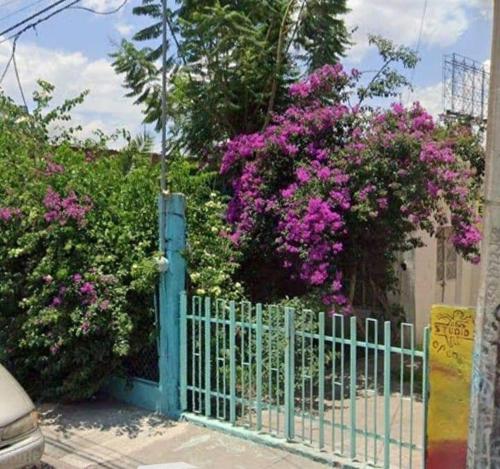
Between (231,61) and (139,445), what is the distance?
5.23 m

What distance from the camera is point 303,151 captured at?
7996 millimetres

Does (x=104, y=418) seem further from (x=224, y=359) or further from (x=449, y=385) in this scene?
(x=449, y=385)

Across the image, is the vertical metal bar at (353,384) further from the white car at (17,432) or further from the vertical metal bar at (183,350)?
the white car at (17,432)

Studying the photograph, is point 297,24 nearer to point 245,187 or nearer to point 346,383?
point 245,187

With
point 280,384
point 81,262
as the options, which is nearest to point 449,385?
point 280,384

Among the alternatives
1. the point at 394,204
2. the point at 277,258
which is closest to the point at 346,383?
the point at 277,258

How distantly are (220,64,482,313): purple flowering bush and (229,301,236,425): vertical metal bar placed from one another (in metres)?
1.95

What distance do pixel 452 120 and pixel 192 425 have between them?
552cm

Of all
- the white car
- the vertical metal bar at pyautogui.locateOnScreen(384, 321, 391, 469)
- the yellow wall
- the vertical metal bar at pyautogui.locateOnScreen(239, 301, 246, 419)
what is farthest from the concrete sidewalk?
the yellow wall

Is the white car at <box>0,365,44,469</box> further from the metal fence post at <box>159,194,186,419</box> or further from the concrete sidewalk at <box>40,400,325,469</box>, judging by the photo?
the metal fence post at <box>159,194,186,419</box>

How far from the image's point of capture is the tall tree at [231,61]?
8.45m

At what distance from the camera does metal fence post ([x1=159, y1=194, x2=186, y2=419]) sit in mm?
6059

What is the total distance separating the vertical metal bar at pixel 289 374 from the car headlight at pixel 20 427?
199 cm

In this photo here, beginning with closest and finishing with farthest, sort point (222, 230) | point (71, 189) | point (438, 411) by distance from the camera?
point (438, 411) < point (71, 189) < point (222, 230)
